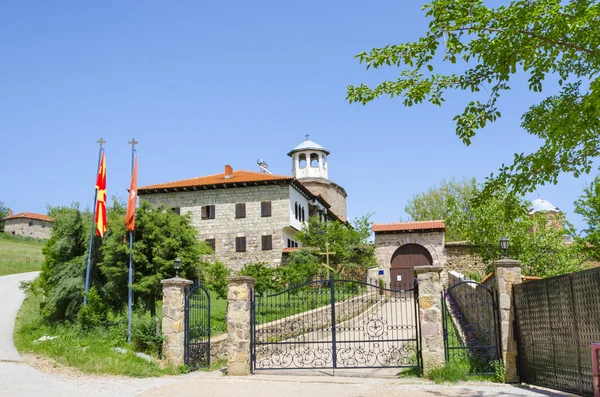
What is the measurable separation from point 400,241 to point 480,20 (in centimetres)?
2421

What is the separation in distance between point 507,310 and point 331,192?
35.2m

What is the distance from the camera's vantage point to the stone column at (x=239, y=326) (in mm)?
10750

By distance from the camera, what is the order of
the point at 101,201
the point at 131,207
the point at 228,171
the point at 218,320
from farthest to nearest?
the point at 228,171 < the point at 218,320 < the point at 101,201 < the point at 131,207

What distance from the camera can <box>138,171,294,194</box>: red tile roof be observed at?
32781 mm

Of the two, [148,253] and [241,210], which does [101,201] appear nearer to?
[148,253]

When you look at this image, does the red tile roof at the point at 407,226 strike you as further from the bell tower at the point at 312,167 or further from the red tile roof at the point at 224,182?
the bell tower at the point at 312,167

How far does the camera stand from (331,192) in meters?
44.8

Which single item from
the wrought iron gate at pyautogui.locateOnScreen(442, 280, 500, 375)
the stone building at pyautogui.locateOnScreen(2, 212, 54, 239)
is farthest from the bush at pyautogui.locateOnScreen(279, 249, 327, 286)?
the stone building at pyautogui.locateOnScreen(2, 212, 54, 239)

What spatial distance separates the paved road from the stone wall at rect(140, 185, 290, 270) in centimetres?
2197

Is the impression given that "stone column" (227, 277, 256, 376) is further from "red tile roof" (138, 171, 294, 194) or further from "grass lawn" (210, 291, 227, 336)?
"red tile roof" (138, 171, 294, 194)

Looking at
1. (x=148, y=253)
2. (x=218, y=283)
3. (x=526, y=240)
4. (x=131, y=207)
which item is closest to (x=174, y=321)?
(x=131, y=207)

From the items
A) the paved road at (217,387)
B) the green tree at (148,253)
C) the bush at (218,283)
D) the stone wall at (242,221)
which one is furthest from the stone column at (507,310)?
the stone wall at (242,221)

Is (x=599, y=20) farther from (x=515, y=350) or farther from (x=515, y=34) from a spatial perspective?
(x=515, y=350)

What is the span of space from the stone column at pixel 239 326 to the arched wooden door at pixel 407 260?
20.5m
